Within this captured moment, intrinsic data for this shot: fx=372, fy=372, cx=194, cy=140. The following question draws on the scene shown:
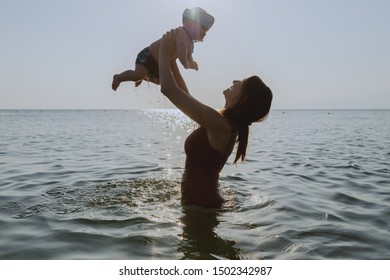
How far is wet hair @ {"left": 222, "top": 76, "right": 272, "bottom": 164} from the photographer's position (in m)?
4.50

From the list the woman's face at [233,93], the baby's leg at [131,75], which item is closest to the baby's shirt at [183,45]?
the woman's face at [233,93]

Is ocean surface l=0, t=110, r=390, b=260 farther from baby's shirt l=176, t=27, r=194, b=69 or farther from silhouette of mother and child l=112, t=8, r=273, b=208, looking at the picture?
baby's shirt l=176, t=27, r=194, b=69

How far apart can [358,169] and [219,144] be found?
842 cm

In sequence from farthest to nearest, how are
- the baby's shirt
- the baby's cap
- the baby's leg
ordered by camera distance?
the baby's leg < the baby's cap < the baby's shirt

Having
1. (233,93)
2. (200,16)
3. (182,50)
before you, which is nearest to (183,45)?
(182,50)

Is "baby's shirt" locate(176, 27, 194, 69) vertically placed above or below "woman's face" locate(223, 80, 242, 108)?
above

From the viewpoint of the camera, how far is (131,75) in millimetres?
5273

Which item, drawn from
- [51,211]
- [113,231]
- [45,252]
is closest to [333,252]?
[113,231]

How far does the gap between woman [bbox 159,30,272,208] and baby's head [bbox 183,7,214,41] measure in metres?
0.28

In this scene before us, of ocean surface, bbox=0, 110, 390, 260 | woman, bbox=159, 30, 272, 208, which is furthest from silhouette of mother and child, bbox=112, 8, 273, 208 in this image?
ocean surface, bbox=0, 110, 390, 260

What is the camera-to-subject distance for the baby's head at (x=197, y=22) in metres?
4.65

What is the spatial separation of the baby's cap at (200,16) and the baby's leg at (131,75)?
973 millimetres

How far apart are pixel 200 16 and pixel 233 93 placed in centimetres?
108
